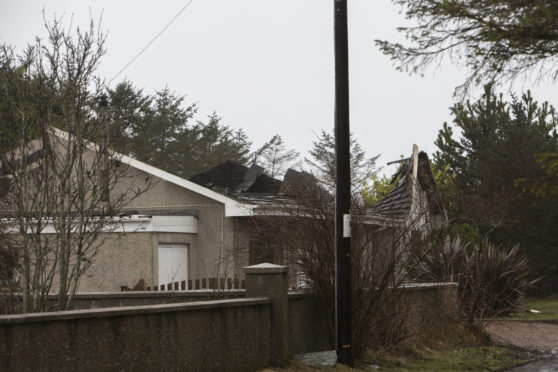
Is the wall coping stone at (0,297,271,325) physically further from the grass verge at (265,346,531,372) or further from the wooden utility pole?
the wooden utility pole

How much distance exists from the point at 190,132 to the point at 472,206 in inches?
1660

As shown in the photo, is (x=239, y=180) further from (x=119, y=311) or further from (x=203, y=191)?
(x=119, y=311)

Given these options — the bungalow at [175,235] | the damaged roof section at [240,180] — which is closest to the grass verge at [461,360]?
the bungalow at [175,235]

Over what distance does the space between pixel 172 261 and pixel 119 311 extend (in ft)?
41.2

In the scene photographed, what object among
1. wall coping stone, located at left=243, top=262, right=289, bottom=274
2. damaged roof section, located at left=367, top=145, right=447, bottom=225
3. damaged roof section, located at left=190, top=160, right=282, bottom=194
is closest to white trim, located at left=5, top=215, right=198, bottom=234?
damaged roof section, located at left=367, top=145, right=447, bottom=225

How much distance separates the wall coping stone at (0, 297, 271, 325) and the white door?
1009cm

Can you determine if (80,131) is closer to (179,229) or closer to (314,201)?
(314,201)

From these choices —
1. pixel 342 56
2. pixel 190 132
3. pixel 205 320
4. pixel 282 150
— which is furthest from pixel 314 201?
pixel 282 150

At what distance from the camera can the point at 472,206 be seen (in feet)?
46.1

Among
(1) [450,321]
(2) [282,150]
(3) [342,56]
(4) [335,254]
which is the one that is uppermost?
(2) [282,150]

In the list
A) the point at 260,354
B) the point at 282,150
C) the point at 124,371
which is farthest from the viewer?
the point at 282,150

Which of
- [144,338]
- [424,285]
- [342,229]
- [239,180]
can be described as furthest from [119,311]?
[239,180]

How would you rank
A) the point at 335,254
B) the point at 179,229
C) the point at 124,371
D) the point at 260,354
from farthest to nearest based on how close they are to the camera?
the point at 179,229, the point at 335,254, the point at 260,354, the point at 124,371

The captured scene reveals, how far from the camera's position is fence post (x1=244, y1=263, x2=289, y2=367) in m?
10.2
